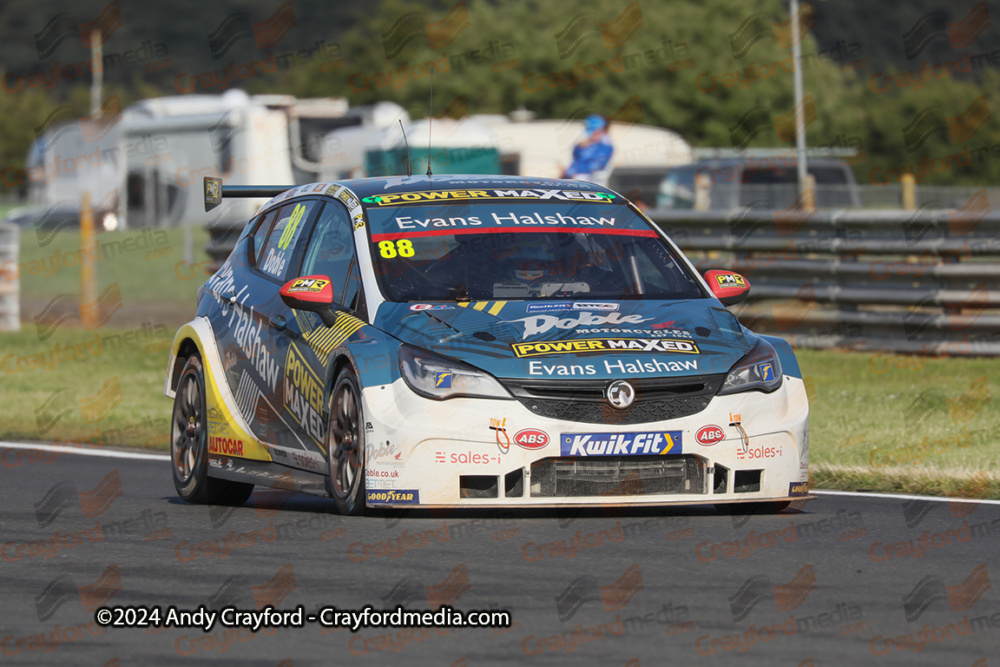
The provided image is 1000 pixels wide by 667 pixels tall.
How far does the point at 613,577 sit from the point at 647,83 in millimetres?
58900

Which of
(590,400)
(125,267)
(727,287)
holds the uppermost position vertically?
(727,287)

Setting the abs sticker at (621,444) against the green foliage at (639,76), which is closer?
the abs sticker at (621,444)

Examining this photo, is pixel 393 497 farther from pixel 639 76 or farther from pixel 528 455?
pixel 639 76

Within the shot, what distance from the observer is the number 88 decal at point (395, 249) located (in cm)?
832

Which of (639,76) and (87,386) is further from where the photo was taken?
(639,76)

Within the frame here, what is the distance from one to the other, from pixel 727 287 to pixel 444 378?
1.74 metres

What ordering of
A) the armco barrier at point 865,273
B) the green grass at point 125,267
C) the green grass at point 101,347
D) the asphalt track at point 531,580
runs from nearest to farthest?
the asphalt track at point 531,580 → the green grass at point 101,347 → the armco barrier at point 865,273 → the green grass at point 125,267

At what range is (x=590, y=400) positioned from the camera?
7.44m

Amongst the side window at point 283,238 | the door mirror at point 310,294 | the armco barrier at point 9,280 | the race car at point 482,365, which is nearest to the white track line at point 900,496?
the race car at point 482,365

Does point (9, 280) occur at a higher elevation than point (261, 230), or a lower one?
lower

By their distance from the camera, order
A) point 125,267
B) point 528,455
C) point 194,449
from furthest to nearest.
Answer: point 125,267
point 194,449
point 528,455

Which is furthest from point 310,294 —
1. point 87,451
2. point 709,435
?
point 87,451

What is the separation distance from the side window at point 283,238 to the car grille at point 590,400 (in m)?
2.02

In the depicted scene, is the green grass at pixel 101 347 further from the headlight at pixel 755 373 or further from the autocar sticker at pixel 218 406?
the headlight at pixel 755 373
